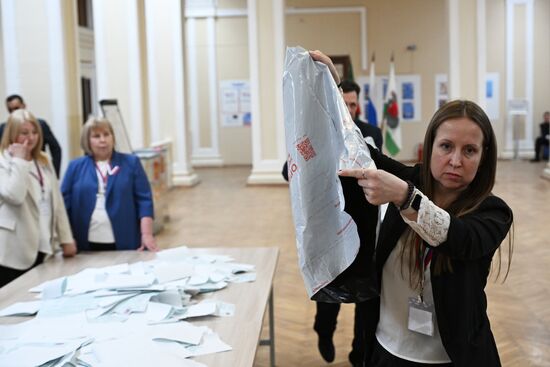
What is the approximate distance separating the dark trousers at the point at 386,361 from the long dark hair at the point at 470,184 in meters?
0.22

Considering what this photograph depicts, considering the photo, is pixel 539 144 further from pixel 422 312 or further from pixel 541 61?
pixel 422 312

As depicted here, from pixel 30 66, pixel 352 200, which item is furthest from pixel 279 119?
pixel 352 200

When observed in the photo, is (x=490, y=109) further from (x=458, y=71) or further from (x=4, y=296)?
(x=4, y=296)

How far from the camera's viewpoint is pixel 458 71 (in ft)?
41.9

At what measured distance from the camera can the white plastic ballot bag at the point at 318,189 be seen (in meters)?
1.82

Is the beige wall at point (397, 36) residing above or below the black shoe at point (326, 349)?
above

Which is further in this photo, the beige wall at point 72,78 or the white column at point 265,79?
the white column at point 265,79

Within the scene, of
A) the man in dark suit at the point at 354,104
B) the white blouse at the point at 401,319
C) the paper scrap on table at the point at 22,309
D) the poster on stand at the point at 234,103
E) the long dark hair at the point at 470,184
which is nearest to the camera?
the long dark hair at the point at 470,184

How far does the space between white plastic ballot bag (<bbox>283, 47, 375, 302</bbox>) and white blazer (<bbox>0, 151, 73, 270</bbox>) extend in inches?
85.0

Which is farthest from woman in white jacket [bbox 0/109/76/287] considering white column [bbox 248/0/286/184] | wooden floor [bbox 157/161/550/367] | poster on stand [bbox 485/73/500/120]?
poster on stand [bbox 485/73/500/120]

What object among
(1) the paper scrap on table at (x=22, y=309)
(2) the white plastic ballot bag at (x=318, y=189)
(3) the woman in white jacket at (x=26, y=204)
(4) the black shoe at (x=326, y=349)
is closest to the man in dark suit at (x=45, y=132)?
(3) the woman in white jacket at (x=26, y=204)

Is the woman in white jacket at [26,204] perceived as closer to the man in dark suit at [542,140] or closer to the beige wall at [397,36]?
the beige wall at [397,36]

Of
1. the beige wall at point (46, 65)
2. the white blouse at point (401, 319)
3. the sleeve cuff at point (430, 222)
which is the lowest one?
the white blouse at point (401, 319)

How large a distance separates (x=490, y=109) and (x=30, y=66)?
538 inches
